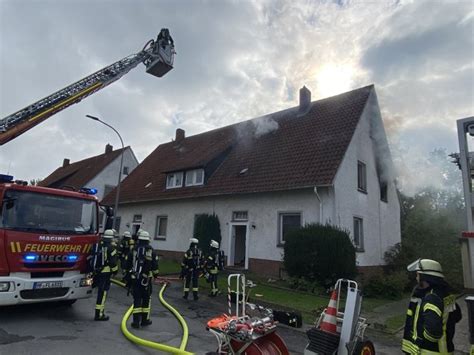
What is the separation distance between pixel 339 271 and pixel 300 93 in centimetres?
1106

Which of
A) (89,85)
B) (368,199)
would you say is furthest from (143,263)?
(368,199)

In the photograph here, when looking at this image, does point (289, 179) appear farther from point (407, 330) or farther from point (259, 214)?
point (407, 330)

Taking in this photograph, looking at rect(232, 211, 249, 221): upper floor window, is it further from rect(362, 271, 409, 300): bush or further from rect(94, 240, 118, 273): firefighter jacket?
rect(94, 240, 118, 273): firefighter jacket

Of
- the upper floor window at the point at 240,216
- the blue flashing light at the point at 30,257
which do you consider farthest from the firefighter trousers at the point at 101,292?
the upper floor window at the point at 240,216

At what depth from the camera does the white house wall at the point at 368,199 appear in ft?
44.0

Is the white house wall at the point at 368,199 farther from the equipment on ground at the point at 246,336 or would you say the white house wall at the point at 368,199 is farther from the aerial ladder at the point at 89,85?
the equipment on ground at the point at 246,336

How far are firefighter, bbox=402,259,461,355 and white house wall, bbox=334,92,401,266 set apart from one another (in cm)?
933

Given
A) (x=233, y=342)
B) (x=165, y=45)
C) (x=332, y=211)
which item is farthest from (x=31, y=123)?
(x=332, y=211)

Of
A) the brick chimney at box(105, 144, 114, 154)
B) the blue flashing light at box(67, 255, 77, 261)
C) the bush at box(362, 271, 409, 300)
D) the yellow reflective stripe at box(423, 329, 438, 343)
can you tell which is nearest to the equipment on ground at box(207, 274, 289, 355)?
the yellow reflective stripe at box(423, 329, 438, 343)

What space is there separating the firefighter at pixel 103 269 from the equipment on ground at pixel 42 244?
1.17 ft

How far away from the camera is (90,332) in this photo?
19.6 ft

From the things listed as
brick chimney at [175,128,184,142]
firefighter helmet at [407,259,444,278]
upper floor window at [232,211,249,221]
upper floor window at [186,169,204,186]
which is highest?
brick chimney at [175,128,184,142]

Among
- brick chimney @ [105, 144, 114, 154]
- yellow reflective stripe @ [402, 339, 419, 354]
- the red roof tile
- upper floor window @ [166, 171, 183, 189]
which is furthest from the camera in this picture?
brick chimney @ [105, 144, 114, 154]

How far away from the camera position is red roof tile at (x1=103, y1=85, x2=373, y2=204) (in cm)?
1366
